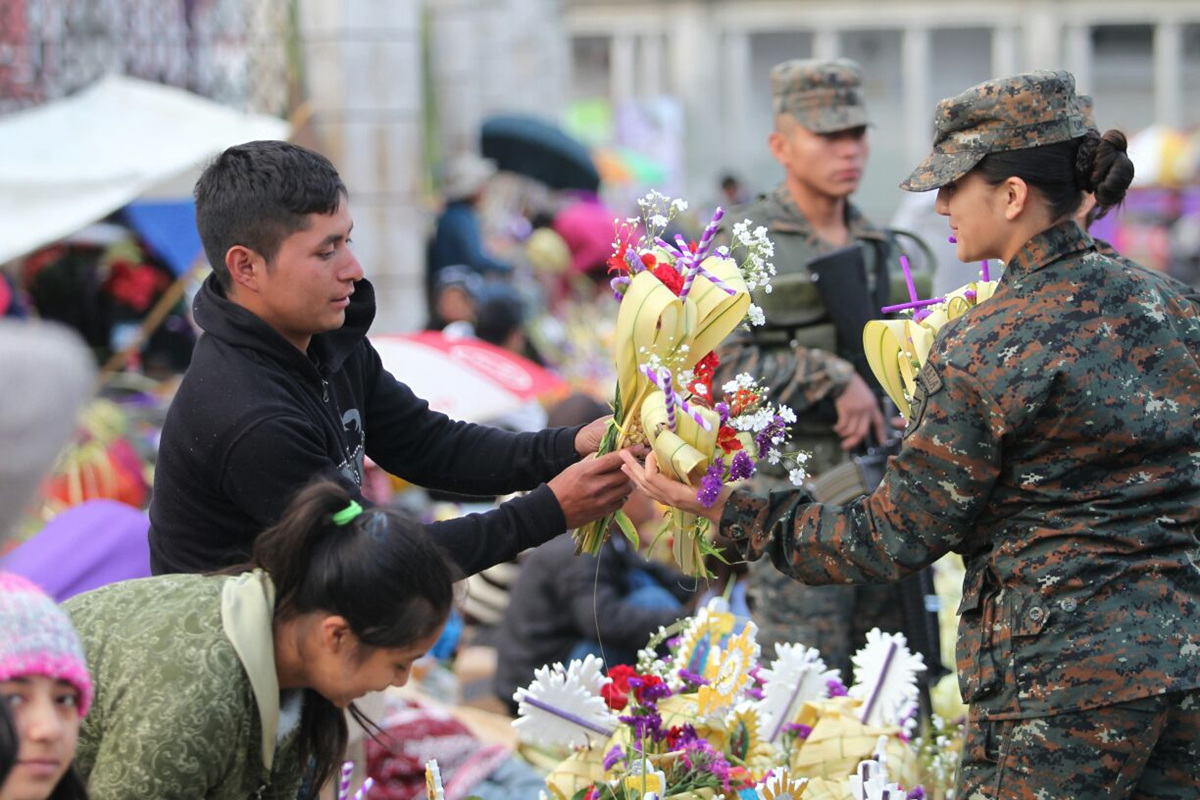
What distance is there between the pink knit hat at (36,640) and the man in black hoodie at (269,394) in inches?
24.5

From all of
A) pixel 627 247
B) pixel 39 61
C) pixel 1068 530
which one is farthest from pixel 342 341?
pixel 39 61

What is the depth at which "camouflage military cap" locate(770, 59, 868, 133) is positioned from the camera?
484 cm

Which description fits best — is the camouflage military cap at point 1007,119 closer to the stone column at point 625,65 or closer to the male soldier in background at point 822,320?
the male soldier in background at point 822,320

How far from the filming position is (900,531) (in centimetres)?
270

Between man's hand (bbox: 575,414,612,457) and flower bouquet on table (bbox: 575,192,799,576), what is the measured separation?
0.09m

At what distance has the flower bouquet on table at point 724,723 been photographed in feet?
10.9

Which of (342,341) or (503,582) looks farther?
(503,582)

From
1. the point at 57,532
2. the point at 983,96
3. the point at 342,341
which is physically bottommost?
the point at 57,532

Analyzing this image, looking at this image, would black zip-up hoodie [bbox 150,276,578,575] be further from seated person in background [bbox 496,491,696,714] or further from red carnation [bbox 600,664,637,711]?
seated person in background [bbox 496,491,696,714]

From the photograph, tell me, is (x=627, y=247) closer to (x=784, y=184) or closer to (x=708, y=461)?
(x=708, y=461)

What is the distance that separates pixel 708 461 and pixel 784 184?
7.30 ft

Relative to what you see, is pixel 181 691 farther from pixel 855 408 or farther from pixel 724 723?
pixel 855 408

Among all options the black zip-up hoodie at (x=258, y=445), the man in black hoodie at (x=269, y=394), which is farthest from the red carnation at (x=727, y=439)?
the black zip-up hoodie at (x=258, y=445)

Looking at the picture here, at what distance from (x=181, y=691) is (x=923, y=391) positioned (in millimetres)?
1281
